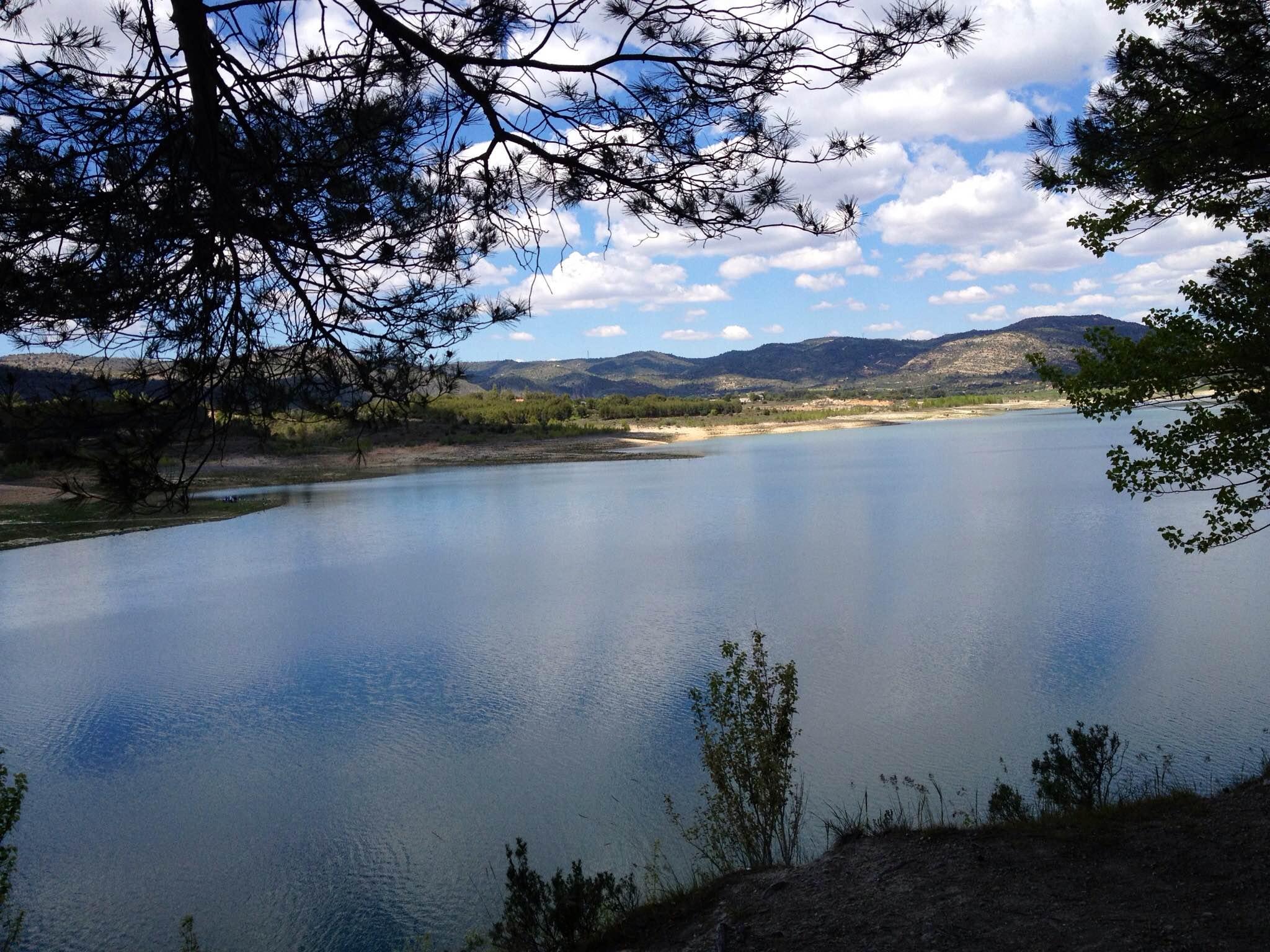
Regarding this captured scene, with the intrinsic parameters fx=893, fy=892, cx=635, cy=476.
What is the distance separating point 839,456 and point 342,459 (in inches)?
860

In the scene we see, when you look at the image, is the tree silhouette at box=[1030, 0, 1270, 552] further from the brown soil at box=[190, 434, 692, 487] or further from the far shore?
the brown soil at box=[190, 434, 692, 487]

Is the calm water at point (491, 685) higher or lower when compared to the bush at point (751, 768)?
lower

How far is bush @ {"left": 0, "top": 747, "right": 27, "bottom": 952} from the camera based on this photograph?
4.15 m

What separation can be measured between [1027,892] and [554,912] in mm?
1872

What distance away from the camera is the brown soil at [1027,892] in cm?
285

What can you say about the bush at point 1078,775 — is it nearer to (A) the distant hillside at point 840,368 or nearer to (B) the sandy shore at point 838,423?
(B) the sandy shore at point 838,423

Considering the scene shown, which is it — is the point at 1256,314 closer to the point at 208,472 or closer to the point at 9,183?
the point at 9,183

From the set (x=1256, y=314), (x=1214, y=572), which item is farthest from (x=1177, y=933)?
(x=1214, y=572)

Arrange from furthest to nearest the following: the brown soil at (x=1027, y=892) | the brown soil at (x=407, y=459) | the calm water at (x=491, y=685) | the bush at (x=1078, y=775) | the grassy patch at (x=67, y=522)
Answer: the brown soil at (x=407, y=459) < the grassy patch at (x=67, y=522) < the calm water at (x=491, y=685) < the bush at (x=1078, y=775) < the brown soil at (x=1027, y=892)

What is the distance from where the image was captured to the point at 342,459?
4019 cm

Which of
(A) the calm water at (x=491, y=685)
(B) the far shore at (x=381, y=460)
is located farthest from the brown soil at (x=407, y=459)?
(A) the calm water at (x=491, y=685)

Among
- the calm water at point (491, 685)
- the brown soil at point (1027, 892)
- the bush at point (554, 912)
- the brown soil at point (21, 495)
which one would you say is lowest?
the calm water at point (491, 685)

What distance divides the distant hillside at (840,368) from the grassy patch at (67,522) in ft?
304

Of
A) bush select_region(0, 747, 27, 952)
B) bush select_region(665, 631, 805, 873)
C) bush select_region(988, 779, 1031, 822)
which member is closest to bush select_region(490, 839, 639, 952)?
bush select_region(665, 631, 805, 873)
